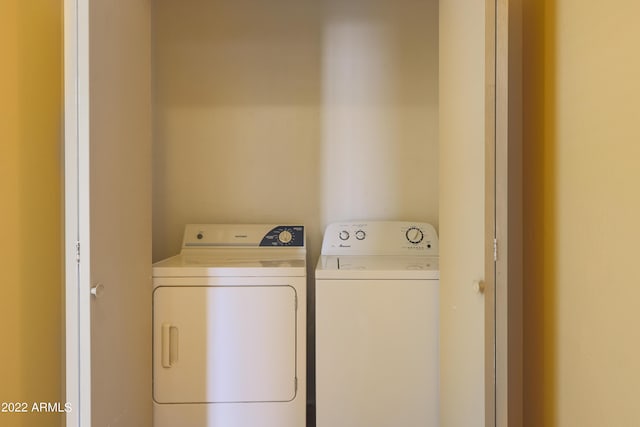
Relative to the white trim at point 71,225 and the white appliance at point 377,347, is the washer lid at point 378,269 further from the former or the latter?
the white trim at point 71,225

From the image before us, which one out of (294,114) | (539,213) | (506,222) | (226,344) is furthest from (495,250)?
(294,114)

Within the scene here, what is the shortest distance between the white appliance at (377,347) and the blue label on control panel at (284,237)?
1.56 feet

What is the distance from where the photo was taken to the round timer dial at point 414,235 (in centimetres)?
178

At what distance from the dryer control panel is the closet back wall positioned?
0.12m

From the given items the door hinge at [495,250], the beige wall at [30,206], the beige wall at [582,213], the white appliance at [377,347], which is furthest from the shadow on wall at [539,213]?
the beige wall at [30,206]

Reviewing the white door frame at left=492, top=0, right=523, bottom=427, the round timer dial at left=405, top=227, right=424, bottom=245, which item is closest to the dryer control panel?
the round timer dial at left=405, top=227, right=424, bottom=245

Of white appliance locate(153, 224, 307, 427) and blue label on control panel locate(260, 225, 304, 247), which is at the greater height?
blue label on control panel locate(260, 225, 304, 247)

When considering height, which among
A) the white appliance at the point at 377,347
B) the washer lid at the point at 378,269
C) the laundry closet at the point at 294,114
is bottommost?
the white appliance at the point at 377,347

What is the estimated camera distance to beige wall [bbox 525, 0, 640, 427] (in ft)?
2.22

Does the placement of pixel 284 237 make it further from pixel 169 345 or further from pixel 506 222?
pixel 506 222

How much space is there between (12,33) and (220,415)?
4.86ft

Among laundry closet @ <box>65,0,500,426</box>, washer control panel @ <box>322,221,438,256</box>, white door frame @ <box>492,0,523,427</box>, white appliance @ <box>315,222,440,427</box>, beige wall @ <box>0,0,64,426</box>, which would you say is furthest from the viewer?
laundry closet @ <box>65,0,500,426</box>

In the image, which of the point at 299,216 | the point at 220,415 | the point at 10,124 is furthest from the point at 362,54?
the point at 220,415

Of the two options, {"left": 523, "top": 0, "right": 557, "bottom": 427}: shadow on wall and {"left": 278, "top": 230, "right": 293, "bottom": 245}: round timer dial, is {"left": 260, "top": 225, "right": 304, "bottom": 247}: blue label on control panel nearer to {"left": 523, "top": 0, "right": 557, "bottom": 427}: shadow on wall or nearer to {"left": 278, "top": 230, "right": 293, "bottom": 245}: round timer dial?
{"left": 278, "top": 230, "right": 293, "bottom": 245}: round timer dial
